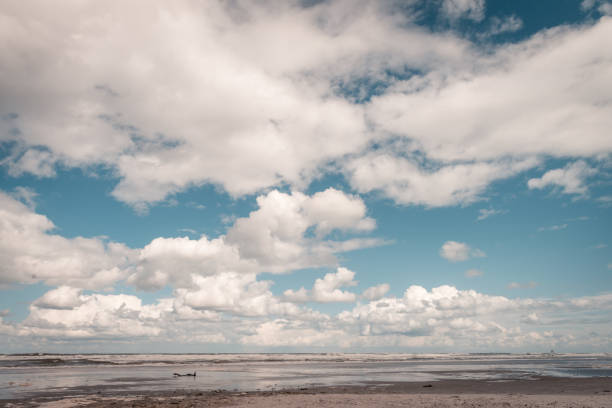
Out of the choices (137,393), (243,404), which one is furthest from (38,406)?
(243,404)

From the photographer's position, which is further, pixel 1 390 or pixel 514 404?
pixel 1 390

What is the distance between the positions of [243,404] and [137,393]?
15.8 m

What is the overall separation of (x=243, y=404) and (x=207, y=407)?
285 centimetres

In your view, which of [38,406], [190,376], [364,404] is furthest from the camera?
[190,376]

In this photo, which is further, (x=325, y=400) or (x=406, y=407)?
(x=325, y=400)

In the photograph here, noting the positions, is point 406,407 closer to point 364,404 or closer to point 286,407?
point 364,404

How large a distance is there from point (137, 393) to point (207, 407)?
15.0m

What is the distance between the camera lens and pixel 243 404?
3011 centimetres

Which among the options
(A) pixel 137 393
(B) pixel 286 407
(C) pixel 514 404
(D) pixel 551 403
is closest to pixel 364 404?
(B) pixel 286 407

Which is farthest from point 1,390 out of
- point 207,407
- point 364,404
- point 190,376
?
point 364,404

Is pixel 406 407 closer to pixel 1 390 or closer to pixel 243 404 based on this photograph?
pixel 243 404

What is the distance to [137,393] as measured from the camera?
129 feet

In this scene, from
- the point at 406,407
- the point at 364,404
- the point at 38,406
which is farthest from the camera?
the point at 38,406

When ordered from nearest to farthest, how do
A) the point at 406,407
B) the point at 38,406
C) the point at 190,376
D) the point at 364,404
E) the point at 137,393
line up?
the point at 406,407, the point at 364,404, the point at 38,406, the point at 137,393, the point at 190,376
